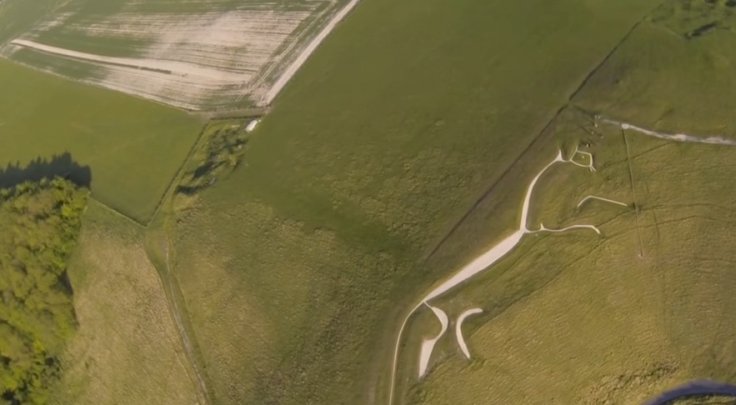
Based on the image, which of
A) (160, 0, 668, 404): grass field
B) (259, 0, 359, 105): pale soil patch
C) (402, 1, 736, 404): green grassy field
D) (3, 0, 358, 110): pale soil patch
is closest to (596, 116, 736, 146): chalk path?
(402, 1, 736, 404): green grassy field

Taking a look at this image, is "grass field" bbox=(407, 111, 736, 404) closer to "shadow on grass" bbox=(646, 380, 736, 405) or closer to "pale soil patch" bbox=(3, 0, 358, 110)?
"shadow on grass" bbox=(646, 380, 736, 405)

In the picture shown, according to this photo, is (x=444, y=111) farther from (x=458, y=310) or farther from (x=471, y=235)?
(x=458, y=310)

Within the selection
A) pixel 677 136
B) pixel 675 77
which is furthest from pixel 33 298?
pixel 675 77

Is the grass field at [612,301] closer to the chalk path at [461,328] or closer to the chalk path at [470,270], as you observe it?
the chalk path at [461,328]

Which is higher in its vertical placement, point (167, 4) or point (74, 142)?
point (167, 4)

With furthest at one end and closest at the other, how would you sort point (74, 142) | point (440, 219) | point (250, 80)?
point (74, 142)
point (250, 80)
point (440, 219)

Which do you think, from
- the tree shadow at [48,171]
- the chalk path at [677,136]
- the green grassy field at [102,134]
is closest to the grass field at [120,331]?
the green grassy field at [102,134]

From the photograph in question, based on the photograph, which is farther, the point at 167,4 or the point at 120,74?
the point at 167,4

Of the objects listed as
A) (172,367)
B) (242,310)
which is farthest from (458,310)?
(172,367)
